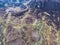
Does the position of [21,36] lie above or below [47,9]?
below

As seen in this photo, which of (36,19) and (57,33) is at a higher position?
(36,19)

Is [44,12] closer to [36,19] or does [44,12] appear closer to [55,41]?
[36,19]

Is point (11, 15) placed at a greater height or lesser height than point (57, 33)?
greater

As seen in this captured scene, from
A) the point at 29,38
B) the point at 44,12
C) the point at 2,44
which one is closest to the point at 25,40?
the point at 29,38

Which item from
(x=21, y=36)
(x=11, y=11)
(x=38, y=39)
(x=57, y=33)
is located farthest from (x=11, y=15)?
(x=57, y=33)

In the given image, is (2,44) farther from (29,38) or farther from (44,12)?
(44,12)

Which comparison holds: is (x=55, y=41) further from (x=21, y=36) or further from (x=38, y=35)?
(x=21, y=36)
